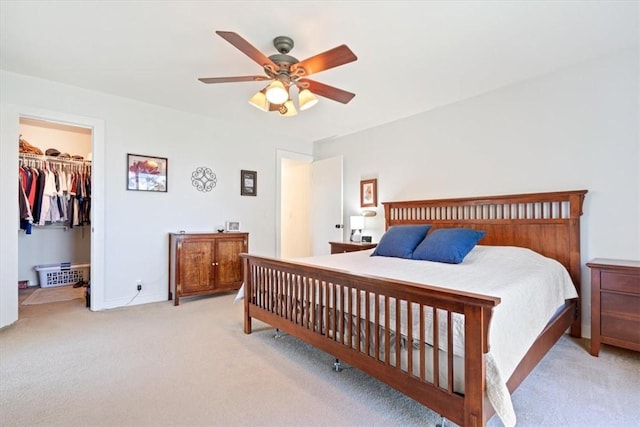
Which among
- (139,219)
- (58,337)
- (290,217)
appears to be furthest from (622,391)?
(290,217)

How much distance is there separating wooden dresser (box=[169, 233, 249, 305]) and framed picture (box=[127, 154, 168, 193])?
0.66m

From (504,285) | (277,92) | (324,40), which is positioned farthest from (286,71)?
(504,285)

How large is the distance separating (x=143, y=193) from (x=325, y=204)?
2.64 metres

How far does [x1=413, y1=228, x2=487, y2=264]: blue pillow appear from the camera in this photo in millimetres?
2568

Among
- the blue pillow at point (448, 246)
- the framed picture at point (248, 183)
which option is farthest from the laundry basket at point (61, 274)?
the blue pillow at point (448, 246)

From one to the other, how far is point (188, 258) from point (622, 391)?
397 cm

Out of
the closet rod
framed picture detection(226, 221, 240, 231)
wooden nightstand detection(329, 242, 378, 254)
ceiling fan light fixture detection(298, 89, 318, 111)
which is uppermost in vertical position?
ceiling fan light fixture detection(298, 89, 318, 111)

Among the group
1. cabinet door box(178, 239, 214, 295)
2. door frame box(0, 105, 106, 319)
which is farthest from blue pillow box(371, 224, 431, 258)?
door frame box(0, 105, 106, 319)

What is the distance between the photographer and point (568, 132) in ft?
9.01

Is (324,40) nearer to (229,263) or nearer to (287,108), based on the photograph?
(287,108)

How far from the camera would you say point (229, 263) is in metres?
4.02

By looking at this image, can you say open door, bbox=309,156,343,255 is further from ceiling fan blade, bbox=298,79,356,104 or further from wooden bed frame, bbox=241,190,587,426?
ceiling fan blade, bbox=298,79,356,104

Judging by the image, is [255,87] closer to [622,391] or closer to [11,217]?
[11,217]

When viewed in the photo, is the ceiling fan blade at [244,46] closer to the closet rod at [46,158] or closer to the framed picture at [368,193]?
the framed picture at [368,193]
